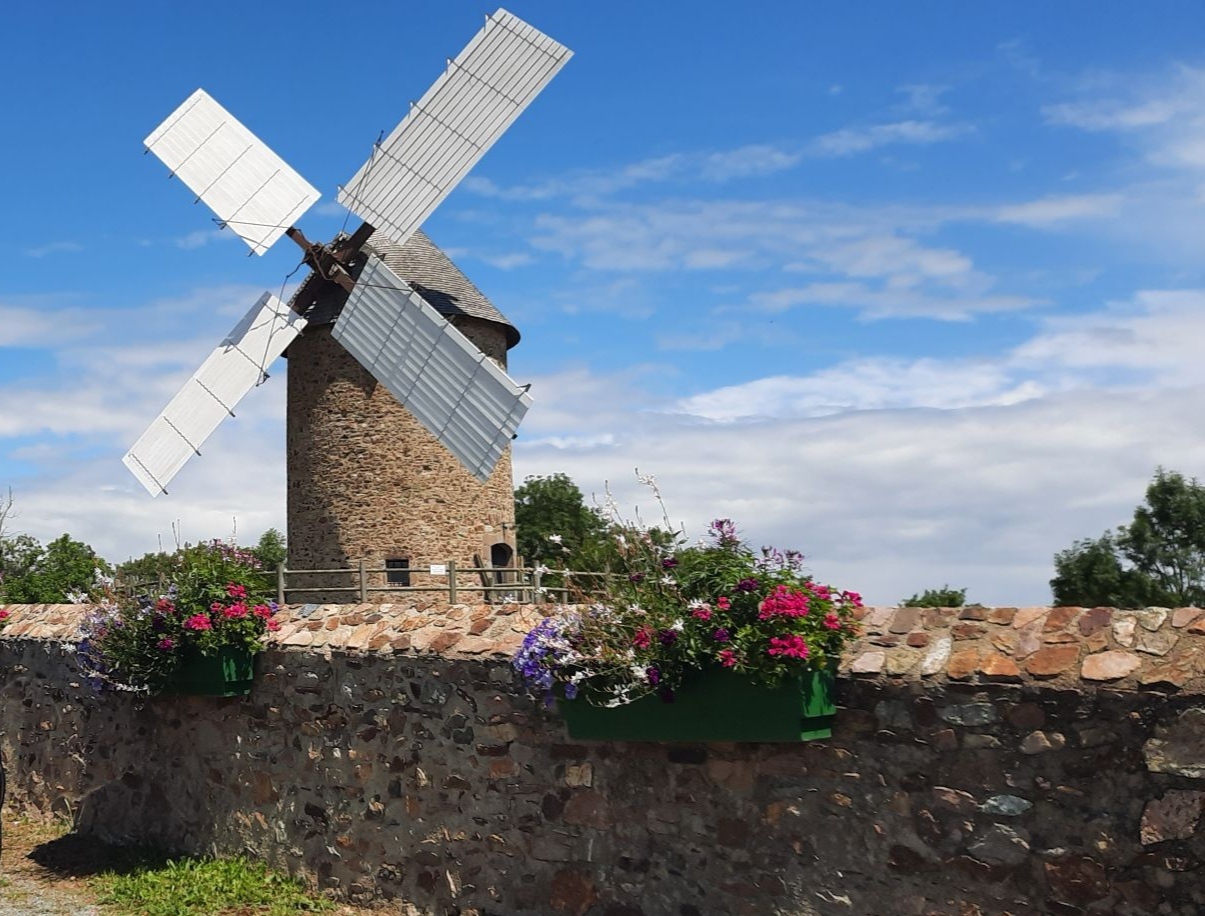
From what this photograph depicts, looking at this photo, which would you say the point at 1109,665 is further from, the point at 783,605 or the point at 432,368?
the point at 432,368

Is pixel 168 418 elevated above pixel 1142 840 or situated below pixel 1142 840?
above

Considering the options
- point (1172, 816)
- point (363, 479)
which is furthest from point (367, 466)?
point (1172, 816)

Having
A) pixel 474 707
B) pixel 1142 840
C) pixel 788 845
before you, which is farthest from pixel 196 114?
pixel 1142 840

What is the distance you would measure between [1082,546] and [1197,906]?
126 feet

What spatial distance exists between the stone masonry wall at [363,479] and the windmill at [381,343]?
0.03m

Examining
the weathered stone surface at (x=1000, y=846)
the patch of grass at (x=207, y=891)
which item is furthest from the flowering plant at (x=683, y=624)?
the patch of grass at (x=207, y=891)

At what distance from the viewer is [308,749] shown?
29.0 ft

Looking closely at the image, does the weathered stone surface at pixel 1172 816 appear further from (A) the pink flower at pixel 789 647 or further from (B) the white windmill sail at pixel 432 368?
(B) the white windmill sail at pixel 432 368

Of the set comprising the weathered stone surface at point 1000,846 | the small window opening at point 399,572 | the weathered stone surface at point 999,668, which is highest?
the small window opening at point 399,572

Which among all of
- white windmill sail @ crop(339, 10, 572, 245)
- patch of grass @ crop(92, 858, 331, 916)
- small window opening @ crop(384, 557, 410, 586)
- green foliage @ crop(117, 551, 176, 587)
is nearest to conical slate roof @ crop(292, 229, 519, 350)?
white windmill sail @ crop(339, 10, 572, 245)

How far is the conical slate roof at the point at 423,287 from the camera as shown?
64.5 ft

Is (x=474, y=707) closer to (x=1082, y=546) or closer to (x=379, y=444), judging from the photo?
(x=379, y=444)

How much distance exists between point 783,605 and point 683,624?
1.88ft

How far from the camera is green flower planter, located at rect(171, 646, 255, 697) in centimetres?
923
